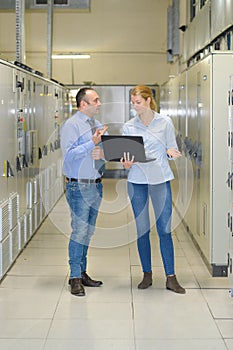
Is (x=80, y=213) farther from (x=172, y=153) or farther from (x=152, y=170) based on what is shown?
(x=172, y=153)

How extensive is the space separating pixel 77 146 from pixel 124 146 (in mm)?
368

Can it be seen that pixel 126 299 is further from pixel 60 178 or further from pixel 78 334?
pixel 60 178

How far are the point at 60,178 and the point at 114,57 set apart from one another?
4.80m

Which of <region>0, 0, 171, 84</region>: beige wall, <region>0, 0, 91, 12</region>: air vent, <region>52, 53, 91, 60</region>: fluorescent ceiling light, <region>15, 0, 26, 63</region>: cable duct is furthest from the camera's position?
<region>0, 0, 171, 84</region>: beige wall

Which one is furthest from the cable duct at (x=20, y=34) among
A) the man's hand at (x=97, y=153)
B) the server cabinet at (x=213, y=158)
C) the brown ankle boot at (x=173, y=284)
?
the brown ankle boot at (x=173, y=284)

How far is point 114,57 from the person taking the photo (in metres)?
13.7

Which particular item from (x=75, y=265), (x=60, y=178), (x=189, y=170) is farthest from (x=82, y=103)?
(x=60, y=178)

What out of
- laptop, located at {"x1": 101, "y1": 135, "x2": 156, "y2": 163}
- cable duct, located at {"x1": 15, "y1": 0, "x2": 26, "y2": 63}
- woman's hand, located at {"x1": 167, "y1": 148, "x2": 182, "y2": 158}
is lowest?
woman's hand, located at {"x1": 167, "y1": 148, "x2": 182, "y2": 158}

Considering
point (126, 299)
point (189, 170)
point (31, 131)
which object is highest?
point (31, 131)

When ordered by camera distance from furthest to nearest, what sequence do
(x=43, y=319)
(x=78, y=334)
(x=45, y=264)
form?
(x=45, y=264) < (x=43, y=319) < (x=78, y=334)

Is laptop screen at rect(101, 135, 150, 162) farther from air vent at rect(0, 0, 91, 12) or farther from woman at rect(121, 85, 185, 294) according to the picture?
air vent at rect(0, 0, 91, 12)

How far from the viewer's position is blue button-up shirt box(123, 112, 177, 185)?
15.2 ft

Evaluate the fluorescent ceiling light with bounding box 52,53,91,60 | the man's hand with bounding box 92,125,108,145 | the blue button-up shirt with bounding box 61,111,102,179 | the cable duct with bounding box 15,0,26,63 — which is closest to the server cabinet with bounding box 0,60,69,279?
the cable duct with bounding box 15,0,26,63

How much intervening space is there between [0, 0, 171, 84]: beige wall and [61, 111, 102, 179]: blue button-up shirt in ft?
30.0
